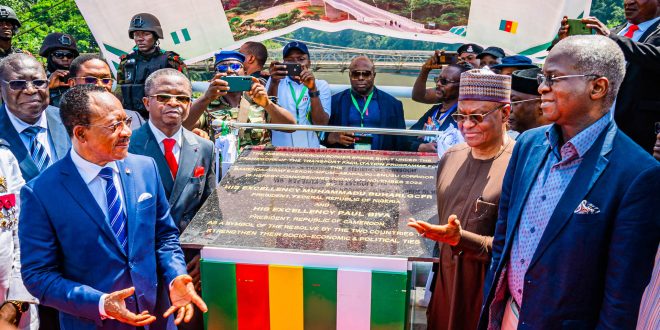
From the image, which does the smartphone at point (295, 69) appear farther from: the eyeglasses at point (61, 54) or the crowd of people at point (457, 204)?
the eyeglasses at point (61, 54)

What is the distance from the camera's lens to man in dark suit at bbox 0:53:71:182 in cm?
326

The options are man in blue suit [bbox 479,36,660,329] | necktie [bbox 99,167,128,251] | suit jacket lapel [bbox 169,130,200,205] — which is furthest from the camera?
suit jacket lapel [bbox 169,130,200,205]

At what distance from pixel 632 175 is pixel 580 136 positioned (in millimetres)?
258

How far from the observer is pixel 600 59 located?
82.0 inches

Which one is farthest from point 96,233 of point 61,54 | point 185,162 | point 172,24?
point 172,24

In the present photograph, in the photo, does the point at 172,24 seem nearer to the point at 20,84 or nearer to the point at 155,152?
the point at 20,84

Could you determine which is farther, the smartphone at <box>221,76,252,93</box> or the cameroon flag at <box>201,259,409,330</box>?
the smartphone at <box>221,76,252,93</box>

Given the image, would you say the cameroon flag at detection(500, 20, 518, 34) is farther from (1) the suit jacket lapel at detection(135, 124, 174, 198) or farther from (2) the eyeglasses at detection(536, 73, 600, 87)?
(1) the suit jacket lapel at detection(135, 124, 174, 198)

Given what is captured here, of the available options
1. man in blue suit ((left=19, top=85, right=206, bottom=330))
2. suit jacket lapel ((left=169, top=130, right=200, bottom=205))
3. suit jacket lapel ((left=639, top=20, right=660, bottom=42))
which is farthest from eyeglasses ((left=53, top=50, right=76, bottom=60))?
suit jacket lapel ((left=639, top=20, right=660, bottom=42))

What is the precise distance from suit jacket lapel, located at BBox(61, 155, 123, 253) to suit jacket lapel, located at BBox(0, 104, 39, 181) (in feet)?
3.28

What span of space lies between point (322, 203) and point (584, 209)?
4.39 ft

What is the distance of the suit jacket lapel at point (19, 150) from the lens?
321cm

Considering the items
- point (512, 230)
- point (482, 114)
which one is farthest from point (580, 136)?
point (482, 114)

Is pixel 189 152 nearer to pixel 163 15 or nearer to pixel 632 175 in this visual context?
pixel 632 175
